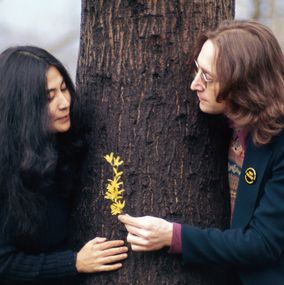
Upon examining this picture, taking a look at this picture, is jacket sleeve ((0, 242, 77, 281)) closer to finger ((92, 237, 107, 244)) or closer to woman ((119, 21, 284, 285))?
finger ((92, 237, 107, 244))

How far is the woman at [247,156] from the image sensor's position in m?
2.41

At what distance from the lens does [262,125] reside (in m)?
2.42

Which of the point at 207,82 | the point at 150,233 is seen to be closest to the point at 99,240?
the point at 150,233

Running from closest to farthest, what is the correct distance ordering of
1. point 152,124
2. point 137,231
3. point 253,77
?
point 253,77 < point 137,231 < point 152,124

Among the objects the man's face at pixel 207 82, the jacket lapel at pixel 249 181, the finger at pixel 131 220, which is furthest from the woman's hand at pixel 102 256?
the man's face at pixel 207 82

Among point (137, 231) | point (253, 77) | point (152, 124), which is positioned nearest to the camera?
point (253, 77)

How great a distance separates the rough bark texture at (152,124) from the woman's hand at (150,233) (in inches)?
4.0

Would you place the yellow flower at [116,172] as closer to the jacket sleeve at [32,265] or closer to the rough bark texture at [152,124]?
the rough bark texture at [152,124]

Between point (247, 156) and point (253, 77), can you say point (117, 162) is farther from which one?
point (253, 77)

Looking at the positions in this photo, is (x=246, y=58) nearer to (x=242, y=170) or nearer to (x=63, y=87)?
(x=242, y=170)

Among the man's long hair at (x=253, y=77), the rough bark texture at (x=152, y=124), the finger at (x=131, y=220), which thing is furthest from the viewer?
the rough bark texture at (x=152, y=124)

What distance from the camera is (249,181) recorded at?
249cm

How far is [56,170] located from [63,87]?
1.11ft

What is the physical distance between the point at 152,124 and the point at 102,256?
1.79 feet
